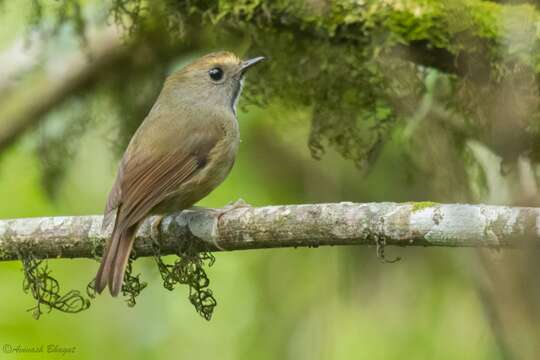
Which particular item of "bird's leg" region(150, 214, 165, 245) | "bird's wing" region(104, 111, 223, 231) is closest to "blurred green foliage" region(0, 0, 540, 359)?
"bird's wing" region(104, 111, 223, 231)

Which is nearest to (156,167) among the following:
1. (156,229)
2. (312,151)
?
(156,229)

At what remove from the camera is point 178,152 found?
17.2 ft

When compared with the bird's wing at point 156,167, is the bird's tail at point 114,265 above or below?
below

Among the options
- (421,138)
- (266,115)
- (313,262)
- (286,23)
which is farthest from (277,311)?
(286,23)

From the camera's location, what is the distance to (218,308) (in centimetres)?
741

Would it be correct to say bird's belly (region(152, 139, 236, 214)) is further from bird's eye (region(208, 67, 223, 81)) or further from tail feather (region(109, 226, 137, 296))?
bird's eye (region(208, 67, 223, 81))

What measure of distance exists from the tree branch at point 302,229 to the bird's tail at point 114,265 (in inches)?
8.6

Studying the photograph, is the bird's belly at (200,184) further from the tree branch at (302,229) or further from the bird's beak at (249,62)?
the bird's beak at (249,62)

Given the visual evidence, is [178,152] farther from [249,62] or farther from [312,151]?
[312,151]

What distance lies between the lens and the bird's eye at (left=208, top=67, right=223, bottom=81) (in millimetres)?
5855

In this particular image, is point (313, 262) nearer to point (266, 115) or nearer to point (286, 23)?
point (266, 115)

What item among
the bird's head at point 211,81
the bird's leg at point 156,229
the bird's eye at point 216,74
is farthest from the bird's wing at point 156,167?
the bird's eye at point 216,74

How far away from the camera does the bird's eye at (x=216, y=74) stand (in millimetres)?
5855

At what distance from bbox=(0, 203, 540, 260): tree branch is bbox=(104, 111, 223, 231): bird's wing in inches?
6.0
